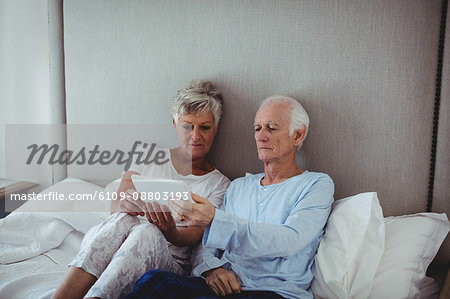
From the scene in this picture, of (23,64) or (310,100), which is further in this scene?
(23,64)

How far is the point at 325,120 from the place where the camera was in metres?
1.50

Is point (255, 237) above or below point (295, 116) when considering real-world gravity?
below

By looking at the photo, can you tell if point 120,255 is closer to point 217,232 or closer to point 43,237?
point 217,232

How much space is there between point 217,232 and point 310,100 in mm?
763

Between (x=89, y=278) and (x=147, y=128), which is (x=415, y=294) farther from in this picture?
(x=147, y=128)

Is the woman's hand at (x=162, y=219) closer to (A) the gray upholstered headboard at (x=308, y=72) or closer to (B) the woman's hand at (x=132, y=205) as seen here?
(B) the woman's hand at (x=132, y=205)

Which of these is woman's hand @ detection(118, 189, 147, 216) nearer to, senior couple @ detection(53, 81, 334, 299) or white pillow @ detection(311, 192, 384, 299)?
senior couple @ detection(53, 81, 334, 299)

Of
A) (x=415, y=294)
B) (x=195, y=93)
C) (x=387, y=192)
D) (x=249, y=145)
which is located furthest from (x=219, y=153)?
(x=415, y=294)

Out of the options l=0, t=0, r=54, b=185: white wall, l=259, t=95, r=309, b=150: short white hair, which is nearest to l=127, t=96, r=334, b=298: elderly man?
l=259, t=95, r=309, b=150: short white hair

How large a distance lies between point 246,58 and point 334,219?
2.73 feet

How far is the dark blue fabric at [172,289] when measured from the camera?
40.1 inches

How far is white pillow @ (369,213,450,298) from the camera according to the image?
45.1 inches

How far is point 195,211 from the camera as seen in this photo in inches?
42.3

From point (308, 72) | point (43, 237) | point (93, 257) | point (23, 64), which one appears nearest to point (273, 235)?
point (93, 257)
